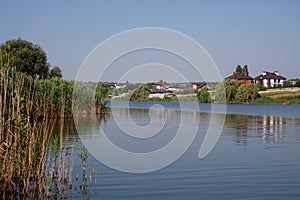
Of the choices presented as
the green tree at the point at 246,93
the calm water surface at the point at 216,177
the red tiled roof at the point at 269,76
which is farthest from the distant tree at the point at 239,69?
the calm water surface at the point at 216,177

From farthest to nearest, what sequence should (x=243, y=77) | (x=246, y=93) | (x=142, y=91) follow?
(x=243, y=77), (x=246, y=93), (x=142, y=91)

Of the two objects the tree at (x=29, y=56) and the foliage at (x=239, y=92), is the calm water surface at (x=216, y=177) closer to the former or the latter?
the tree at (x=29, y=56)

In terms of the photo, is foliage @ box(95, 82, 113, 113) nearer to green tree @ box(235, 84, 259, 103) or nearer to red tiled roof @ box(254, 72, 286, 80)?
green tree @ box(235, 84, 259, 103)

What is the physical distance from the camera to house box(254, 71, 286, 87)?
112688 millimetres

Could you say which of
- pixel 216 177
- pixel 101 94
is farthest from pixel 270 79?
pixel 216 177

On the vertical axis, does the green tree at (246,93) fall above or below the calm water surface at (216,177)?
above

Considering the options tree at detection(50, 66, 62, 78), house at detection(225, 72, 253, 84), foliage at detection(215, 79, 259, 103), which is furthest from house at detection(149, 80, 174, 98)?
house at detection(225, 72, 253, 84)

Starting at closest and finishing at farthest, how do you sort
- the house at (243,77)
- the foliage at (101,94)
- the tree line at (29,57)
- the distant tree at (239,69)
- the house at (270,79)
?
the foliage at (101,94), the tree line at (29,57), the house at (243,77), the house at (270,79), the distant tree at (239,69)

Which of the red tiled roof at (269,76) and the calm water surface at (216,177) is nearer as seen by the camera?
the calm water surface at (216,177)

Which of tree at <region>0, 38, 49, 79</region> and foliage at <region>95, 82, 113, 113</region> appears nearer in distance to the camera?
foliage at <region>95, 82, 113, 113</region>

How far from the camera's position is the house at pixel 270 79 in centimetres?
11269

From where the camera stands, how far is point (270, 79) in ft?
370

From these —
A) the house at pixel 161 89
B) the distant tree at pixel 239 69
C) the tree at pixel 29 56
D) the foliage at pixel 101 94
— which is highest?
the distant tree at pixel 239 69

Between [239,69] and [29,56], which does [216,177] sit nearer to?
[29,56]
